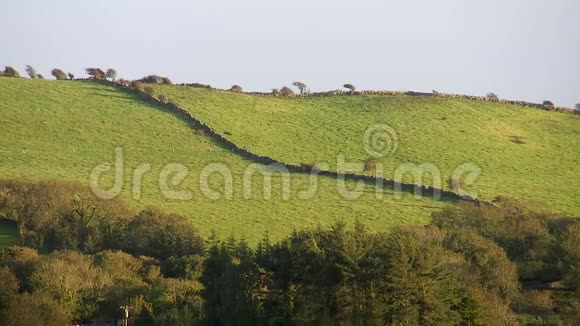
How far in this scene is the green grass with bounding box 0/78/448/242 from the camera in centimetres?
7250

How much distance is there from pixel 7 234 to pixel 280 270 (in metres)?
26.7

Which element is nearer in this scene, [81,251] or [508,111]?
[81,251]

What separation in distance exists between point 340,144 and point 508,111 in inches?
1031

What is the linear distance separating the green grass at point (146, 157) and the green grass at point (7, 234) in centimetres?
682

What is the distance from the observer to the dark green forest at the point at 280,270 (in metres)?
46.0

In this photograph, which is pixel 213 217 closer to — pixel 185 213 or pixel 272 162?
pixel 185 213

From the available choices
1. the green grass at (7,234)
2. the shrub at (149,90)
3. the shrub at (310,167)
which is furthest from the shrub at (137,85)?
the green grass at (7,234)

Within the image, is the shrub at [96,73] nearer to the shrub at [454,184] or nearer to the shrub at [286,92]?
the shrub at [286,92]

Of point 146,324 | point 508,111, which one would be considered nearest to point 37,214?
point 146,324

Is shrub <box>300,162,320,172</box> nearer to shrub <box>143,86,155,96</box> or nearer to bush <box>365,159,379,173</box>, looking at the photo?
bush <box>365,159,379,173</box>

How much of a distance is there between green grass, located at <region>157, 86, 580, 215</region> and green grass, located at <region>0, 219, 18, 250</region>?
26.2 m

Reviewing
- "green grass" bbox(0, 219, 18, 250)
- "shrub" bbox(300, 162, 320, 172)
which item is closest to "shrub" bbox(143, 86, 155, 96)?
"shrub" bbox(300, 162, 320, 172)

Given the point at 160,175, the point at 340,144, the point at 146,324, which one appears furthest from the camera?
the point at 340,144

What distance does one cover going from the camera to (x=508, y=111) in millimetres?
107562
